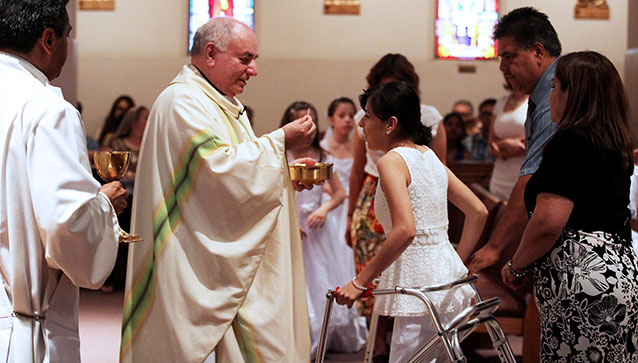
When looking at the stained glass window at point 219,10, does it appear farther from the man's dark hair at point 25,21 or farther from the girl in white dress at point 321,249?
the man's dark hair at point 25,21

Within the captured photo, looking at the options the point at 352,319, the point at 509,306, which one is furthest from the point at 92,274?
the point at 352,319

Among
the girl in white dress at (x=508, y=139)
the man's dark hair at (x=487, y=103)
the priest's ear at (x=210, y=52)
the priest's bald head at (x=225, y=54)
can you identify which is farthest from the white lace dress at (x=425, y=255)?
the man's dark hair at (x=487, y=103)

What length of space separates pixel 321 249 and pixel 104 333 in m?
1.77

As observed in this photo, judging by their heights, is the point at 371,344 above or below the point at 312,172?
below

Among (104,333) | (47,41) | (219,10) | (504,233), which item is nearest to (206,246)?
(47,41)

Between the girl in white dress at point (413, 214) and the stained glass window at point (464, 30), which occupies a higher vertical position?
the stained glass window at point (464, 30)

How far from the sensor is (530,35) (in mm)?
3621

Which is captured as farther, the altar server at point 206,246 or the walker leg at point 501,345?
the altar server at point 206,246

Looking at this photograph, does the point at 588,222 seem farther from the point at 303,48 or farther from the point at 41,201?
the point at 303,48

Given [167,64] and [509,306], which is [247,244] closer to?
[509,306]

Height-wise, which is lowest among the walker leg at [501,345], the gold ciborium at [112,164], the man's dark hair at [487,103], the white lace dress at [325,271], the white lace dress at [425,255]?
the white lace dress at [325,271]

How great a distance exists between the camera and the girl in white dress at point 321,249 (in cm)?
552

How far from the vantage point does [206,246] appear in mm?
2979

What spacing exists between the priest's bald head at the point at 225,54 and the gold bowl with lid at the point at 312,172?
1.35 feet
